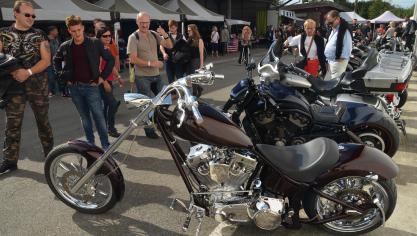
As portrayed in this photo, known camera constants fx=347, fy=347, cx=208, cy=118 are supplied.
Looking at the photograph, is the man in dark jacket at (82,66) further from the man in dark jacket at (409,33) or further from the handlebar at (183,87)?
the man in dark jacket at (409,33)

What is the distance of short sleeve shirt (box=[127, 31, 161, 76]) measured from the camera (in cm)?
485

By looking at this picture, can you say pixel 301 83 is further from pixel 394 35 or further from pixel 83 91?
pixel 394 35

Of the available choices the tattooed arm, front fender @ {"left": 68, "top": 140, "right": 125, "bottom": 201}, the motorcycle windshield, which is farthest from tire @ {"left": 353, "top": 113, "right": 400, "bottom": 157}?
the tattooed arm

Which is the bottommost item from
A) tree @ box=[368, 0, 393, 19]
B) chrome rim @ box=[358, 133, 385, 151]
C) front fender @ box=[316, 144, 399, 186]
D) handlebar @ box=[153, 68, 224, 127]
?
chrome rim @ box=[358, 133, 385, 151]

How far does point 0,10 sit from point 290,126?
299 inches

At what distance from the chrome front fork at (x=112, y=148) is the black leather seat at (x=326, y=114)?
209 cm

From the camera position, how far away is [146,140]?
512cm

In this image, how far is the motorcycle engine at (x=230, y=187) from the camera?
97.1 inches

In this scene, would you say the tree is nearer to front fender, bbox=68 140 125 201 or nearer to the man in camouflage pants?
the man in camouflage pants

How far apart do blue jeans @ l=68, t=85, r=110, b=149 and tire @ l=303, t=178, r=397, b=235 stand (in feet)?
8.77

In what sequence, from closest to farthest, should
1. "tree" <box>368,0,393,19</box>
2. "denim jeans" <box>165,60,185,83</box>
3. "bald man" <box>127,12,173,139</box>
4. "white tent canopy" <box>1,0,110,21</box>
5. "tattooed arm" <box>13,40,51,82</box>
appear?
"tattooed arm" <box>13,40,51,82</box>, "bald man" <box>127,12,173,139</box>, "denim jeans" <box>165,60,185,83</box>, "white tent canopy" <box>1,0,110,21</box>, "tree" <box>368,0,393,19</box>

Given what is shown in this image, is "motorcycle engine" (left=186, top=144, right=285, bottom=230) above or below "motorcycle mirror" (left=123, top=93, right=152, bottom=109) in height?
below

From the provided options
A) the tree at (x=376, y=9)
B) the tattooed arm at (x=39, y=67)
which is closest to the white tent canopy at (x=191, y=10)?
the tattooed arm at (x=39, y=67)

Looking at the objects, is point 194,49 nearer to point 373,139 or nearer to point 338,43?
point 338,43
